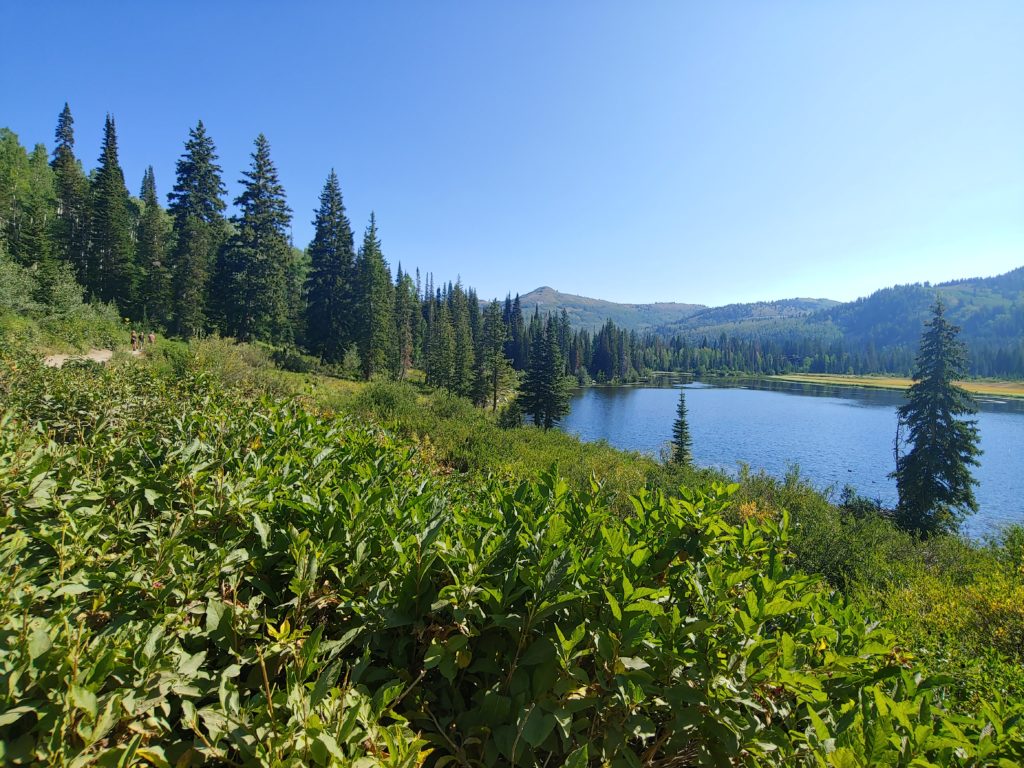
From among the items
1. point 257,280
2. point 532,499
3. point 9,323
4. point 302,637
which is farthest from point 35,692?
point 257,280

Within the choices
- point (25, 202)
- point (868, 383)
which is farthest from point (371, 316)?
point (868, 383)

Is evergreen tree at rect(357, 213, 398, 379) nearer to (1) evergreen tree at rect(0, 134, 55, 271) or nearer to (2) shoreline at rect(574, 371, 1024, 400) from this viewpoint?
(1) evergreen tree at rect(0, 134, 55, 271)

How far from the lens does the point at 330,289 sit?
123 feet

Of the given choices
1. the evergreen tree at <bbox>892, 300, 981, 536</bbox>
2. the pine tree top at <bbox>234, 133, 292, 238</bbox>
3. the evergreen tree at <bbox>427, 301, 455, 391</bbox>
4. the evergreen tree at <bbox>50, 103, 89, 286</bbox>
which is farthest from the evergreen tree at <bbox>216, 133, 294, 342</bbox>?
the evergreen tree at <bbox>892, 300, 981, 536</bbox>

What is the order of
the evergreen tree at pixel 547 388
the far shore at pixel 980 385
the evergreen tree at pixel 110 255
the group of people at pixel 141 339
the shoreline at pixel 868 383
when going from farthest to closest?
the shoreline at pixel 868 383 < the far shore at pixel 980 385 < the evergreen tree at pixel 547 388 < the evergreen tree at pixel 110 255 < the group of people at pixel 141 339

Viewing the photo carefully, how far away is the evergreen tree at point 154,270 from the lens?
123ft

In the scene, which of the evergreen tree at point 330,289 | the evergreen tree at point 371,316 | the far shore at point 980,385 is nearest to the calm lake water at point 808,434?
the far shore at point 980,385

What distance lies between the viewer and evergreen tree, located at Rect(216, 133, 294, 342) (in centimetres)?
3111

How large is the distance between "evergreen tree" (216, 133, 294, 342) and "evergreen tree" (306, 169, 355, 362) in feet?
15.5

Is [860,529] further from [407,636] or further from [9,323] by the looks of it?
[9,323]

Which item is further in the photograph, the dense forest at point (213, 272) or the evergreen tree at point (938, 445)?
the dense forest at point (213, 272)

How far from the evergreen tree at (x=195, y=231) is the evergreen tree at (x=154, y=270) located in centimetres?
136

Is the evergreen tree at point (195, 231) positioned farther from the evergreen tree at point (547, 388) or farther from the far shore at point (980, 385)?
the far shore at point (980, 385)

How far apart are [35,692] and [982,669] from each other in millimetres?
6732
